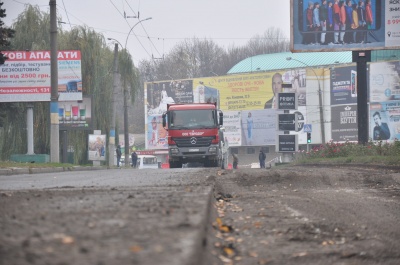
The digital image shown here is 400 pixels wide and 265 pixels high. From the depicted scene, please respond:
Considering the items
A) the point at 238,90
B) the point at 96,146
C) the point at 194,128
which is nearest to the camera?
the point at 194,128

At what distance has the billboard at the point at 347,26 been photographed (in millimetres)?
37281

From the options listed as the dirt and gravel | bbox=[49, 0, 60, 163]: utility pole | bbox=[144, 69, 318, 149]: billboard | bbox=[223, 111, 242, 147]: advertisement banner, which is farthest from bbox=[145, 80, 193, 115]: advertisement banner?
the dirt and gravel

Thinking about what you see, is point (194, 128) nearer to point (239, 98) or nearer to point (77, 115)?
point (77, 115)

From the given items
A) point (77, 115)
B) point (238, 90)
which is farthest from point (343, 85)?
point (77, 115)

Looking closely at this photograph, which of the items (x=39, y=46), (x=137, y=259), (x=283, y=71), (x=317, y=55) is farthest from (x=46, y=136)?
A: (x=317, y=55)

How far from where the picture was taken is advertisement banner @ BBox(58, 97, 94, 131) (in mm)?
47750

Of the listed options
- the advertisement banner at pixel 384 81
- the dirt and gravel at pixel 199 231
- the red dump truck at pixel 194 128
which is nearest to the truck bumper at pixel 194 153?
the red dump truck at pixel 194 128

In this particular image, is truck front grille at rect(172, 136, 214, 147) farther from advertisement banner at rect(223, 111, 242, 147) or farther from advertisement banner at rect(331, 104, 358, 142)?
advertisement banner at rect(223, 111, 242, 147)

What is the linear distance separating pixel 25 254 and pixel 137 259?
1.53ft

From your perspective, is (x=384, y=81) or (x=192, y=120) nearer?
(x=192, y=120)

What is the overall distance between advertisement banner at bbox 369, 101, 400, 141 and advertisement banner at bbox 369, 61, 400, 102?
0.80 meters

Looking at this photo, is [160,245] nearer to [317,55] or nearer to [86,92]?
[86,92]

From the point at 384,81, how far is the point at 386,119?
4.35 metres

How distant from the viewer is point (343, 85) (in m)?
92.9
